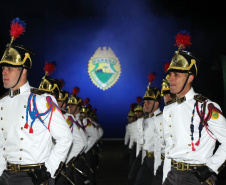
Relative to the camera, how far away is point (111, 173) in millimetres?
12703

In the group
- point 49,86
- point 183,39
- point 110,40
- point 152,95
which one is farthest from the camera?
point 110,40

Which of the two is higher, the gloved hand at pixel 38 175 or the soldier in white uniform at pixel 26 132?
the soldier in white uniform at pixel 26 132

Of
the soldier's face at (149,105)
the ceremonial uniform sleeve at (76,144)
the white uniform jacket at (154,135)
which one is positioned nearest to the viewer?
the white uniform jacket at (154,135)

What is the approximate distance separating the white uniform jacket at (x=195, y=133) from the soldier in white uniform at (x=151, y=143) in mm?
1846

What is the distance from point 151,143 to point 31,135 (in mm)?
4269

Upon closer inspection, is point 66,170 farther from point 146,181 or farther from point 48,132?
point 48,132

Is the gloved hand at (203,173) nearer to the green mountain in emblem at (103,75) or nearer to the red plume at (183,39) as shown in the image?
the red plume at (183,39)

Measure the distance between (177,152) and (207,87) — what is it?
33.2 ft

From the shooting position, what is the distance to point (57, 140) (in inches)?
157

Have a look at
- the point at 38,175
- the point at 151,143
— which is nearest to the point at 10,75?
the point at 38,175

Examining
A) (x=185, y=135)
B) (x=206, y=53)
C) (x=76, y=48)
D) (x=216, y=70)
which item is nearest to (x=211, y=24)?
(x=206, y=53)

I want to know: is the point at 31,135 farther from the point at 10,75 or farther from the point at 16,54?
the point at 16,54

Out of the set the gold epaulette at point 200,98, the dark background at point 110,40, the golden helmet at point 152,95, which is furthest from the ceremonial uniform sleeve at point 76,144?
the dark background at point 110,40

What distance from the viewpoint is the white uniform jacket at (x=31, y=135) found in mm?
3881
